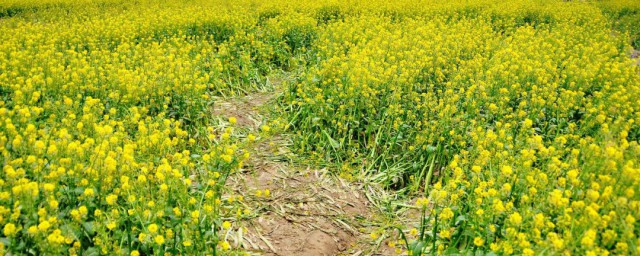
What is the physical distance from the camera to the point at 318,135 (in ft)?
15.8

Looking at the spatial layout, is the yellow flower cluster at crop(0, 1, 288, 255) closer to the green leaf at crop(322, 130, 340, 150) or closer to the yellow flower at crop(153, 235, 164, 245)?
the yellow flower at crop(153, 235, 164, 245)

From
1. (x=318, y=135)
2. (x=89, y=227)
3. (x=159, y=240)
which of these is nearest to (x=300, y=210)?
(x=318, y=135)

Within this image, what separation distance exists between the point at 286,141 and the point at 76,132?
2140mm

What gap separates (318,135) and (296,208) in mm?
1252

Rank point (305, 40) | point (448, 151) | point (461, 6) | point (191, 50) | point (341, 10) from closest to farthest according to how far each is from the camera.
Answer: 1. point (448, 151)
2. point (191, 50)
3. point (305, 40)
4. point (341, 10)
5. point (461, 6)

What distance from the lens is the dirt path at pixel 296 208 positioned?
332cm

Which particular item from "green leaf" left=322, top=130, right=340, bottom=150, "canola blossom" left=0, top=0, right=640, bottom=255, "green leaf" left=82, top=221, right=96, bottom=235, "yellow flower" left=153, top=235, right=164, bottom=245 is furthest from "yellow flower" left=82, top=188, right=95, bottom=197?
"green leaf" left=322, top=130, right=340, bottom=150

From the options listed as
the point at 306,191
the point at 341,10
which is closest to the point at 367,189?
the point at 306,191

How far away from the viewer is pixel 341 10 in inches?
420

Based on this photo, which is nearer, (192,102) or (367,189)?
(367,189)

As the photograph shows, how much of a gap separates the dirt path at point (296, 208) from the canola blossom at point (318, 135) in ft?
0.60

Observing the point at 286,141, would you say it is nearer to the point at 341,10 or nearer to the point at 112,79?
the point at 112,79

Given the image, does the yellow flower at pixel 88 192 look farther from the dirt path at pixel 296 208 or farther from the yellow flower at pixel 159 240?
the dirt path at pixel 296 208

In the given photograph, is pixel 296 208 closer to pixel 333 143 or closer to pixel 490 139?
pixel 333 143
